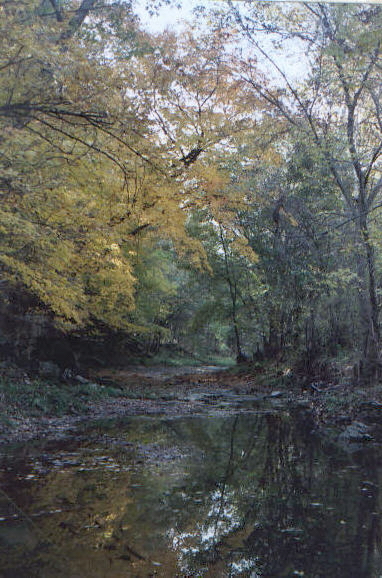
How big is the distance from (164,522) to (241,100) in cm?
936

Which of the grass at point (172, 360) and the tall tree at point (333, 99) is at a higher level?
the tall tree at point (333, 99)

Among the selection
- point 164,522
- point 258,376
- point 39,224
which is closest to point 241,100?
point 39,224

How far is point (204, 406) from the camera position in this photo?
33.2 ft

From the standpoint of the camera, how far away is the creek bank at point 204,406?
23.0 feet

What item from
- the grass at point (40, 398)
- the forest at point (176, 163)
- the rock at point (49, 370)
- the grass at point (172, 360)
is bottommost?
the grass at point (40, 398)

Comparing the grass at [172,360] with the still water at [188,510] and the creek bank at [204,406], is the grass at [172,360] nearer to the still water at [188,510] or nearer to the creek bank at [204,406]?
the creek bank at [204,406]

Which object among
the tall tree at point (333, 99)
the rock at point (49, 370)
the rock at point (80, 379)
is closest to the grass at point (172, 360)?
the rock at point (80, 379)

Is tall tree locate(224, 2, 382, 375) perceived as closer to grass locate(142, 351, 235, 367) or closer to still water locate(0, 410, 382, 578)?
still water locate(0, 410, 382, 578)

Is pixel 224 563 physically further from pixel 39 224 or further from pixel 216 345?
pixel 216 345

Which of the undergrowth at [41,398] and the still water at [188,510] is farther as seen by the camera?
the undergrowth at [41,398]

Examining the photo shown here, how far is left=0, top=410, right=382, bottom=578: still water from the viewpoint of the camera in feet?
9.31

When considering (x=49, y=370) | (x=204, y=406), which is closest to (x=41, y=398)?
(x=49, y=370)

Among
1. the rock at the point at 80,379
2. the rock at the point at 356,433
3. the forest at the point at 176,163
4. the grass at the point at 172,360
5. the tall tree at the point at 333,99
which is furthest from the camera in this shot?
the grass at the point at 172,360

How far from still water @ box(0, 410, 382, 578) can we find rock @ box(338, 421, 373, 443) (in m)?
0.59
